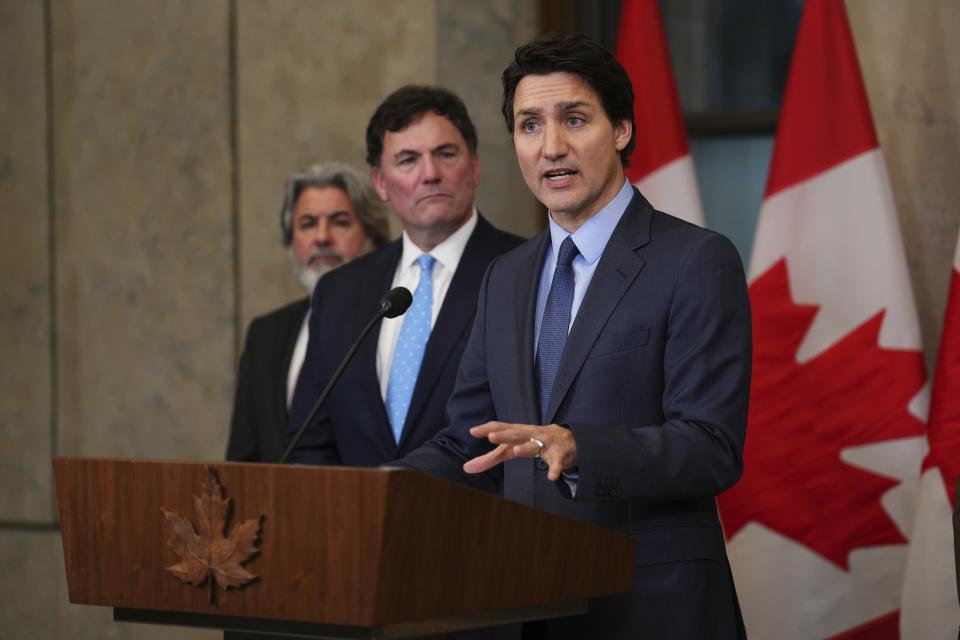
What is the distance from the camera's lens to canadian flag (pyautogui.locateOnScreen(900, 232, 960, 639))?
3.43 meters

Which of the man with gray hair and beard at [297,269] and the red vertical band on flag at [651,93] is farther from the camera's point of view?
the red vertical band on flag at [651,93]

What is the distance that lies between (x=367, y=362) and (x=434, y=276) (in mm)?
293

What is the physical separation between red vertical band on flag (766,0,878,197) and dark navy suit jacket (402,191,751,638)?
1.76 metres

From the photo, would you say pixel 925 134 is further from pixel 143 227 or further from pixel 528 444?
pixel 143 227

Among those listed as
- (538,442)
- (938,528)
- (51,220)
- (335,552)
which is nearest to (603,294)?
(538,442)

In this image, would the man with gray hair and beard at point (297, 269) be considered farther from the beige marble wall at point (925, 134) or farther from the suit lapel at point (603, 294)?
the suit lapel at point (603, 294)

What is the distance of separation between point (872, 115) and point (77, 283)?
3.50 metres

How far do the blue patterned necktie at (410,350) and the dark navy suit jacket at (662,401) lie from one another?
103 cm

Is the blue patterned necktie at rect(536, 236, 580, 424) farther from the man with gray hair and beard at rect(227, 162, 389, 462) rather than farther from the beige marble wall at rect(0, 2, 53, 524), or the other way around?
the beige marble wall at rect(0, 2, 53, 524)

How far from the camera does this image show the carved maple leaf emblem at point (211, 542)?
6.04ft

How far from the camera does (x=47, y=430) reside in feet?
19.8

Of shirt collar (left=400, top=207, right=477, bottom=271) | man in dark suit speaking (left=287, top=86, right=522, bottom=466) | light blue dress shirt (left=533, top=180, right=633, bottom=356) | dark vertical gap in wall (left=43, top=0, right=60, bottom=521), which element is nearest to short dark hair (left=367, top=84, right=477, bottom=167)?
man in dark suit speaking (left=287, top=86, right=522, bottom=466)

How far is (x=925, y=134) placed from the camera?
412 centimetres

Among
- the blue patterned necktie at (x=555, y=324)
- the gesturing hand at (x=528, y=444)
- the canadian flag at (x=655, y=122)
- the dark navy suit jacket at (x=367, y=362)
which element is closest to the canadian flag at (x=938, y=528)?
the canadian flag at (x=655, y=122)
